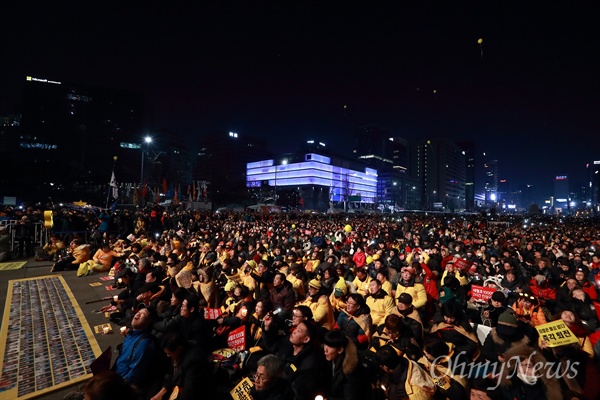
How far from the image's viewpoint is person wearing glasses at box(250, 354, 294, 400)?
3.24m

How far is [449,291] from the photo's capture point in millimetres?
6664

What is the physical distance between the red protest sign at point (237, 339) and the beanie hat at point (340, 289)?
2.33m

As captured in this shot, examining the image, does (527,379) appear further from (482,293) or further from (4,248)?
(4,248)

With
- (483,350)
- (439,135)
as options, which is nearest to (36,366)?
(483,350)

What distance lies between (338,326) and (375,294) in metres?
1.07

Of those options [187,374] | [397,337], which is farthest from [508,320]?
[187,374]

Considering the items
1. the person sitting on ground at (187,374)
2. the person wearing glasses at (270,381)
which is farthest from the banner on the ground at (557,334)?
the person sitting on ground at (187,374)

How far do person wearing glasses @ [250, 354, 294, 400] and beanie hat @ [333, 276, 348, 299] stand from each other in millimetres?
3325

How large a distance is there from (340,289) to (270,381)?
3853 millimetres

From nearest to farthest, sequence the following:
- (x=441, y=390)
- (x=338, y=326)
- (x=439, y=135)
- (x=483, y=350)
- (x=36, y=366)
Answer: (x=441, y=390) → (x=483, y=350) → (x=36, y=366) → (x=338, y=326) → (x=439, y=135)

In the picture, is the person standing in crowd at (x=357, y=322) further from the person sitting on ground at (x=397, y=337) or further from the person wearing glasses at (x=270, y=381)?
the person wearing glasses at (x=270, y=381)

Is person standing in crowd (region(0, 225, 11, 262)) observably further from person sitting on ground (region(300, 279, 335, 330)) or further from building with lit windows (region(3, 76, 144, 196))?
building with lit windows (region(3, 76, 144, 196))

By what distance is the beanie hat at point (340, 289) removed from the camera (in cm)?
661

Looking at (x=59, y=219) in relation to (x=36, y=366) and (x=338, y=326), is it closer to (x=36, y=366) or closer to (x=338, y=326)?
(x=36, y=366)
